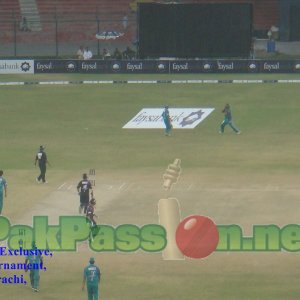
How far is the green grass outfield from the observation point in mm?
36781

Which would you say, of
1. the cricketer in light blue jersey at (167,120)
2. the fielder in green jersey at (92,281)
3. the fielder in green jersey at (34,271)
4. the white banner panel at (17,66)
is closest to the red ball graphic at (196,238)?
the fielder in green jersey at (34,271)

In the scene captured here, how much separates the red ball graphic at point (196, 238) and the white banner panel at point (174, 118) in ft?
76.1

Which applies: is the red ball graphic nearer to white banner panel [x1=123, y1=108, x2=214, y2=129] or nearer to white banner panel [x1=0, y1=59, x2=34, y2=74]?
white banner panel [x1=123, y1=108, x2=214, y2=129]

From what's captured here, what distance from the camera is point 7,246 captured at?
131ft

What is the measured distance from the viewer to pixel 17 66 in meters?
79.7

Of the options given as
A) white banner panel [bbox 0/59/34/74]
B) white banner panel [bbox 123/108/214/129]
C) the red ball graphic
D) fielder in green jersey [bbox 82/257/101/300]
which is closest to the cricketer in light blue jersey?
white banner panel [bbox 123/108/214/129]

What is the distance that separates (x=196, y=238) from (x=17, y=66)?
42.2 metres

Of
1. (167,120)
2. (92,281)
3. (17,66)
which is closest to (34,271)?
(92,281)

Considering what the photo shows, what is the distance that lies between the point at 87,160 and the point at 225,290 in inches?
815

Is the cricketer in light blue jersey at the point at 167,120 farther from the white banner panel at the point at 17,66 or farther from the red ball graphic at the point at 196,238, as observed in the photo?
the white banner panel at the point at 17,66

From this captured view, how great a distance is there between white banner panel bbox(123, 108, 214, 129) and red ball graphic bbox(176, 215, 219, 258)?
23.2 meters

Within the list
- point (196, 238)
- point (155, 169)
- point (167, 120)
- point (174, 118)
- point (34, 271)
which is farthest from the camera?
point (174, 118)

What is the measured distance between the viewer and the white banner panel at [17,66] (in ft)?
260

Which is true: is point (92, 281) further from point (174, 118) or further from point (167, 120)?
point (174, 118)
